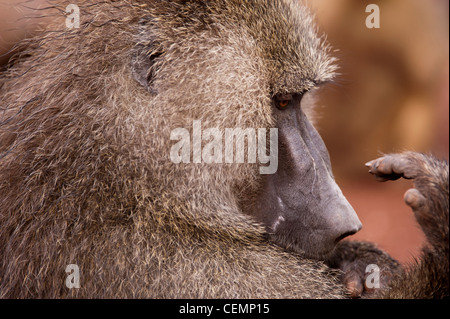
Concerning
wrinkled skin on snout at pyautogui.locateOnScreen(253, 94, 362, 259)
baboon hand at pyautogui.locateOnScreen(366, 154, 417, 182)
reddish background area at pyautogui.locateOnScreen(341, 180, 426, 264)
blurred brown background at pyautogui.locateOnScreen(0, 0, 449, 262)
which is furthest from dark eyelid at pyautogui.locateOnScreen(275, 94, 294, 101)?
reddish background area at pyautogui.locateOnScreen(341, 180, 426, 264)

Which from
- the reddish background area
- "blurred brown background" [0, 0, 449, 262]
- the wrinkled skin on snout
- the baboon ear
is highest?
the baboon ear

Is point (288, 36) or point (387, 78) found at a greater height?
point (288, 36)

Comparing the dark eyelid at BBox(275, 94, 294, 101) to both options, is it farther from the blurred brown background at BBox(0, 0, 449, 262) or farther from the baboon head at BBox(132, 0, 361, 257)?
the blurred brown background at BBox(0, 0, 449, 262)

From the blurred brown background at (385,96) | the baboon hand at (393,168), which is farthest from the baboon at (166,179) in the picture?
the blurred brown background at (385,96)

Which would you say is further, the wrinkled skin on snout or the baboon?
the wrinkled skin on snout

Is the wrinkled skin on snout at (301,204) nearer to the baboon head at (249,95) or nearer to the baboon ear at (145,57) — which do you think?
the baboon head at (249,95)

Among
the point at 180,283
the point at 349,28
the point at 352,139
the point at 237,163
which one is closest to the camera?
the point at 180,283

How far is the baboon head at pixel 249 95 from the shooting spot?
205cm

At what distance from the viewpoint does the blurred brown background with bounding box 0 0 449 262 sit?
6.11 m

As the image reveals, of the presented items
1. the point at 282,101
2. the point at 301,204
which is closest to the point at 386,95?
the point at 282,101

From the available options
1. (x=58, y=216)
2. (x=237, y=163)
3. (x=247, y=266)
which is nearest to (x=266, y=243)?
(x=247, y=266)

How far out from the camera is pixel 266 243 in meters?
2.18

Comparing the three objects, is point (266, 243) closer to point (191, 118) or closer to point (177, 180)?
point (177, 180)

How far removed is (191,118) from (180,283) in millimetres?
649
